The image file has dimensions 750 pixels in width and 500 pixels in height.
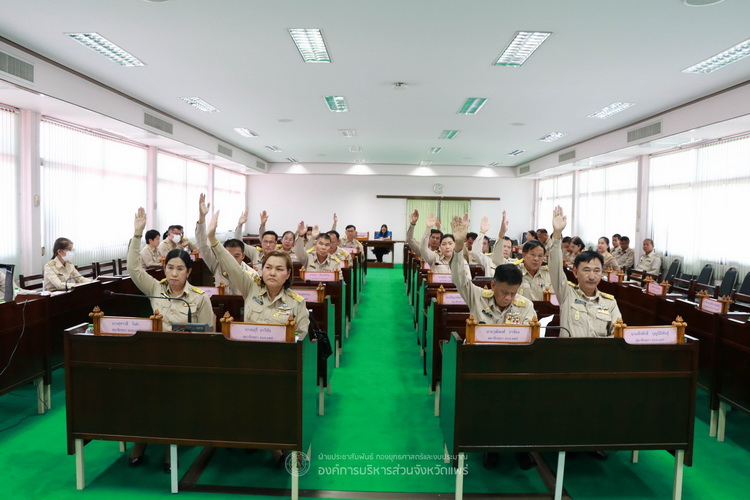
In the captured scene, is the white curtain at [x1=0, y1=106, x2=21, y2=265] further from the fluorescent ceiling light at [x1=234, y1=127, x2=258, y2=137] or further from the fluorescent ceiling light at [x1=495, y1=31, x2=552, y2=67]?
the fluorescent ceiling light at [x1=495, y1=31, x2=552, y2=67]

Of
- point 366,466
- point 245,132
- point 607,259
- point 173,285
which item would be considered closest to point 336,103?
point 245,132

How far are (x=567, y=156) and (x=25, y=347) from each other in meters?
10.3

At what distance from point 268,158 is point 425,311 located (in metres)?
10.4

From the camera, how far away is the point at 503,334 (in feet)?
7.36

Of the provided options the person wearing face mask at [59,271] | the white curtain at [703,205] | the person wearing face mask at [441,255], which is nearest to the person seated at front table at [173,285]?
the person wearing face mask at [59,271]

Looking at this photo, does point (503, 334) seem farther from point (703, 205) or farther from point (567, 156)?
point (567, 156)

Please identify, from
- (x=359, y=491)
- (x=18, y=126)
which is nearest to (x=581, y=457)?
(x=359, y=491)

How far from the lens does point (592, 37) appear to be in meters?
4.08

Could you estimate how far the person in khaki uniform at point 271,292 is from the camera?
288cm

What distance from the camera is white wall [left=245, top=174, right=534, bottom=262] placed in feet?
49.1

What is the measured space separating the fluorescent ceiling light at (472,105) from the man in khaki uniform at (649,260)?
4045 millimetres

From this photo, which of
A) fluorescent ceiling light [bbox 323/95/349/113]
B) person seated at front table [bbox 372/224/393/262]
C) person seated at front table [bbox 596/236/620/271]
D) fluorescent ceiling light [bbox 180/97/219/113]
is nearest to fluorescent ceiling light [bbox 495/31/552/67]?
fluorescent ceiling light [bbox 323/95/349/113]

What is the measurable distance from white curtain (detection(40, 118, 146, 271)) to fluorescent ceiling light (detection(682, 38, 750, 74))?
7.98 meters

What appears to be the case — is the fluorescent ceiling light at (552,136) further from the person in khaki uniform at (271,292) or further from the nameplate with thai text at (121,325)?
the nameplate with thai text at (121,325)
